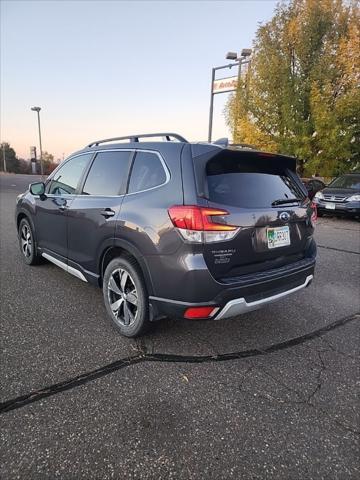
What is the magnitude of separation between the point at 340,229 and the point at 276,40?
32.8 ft

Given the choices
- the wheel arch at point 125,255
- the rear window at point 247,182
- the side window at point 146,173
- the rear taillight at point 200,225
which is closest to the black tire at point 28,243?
the wheel arch at point 125,255

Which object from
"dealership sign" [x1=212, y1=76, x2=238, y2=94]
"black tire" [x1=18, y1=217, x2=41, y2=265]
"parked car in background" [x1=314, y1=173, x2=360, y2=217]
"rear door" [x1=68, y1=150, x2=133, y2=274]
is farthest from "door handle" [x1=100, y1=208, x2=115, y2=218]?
"dealership sign" [x1=212, y1=76, x2=238, y2=94]

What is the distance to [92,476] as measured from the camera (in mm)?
1788

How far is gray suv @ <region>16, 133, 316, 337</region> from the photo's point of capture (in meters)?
2.58

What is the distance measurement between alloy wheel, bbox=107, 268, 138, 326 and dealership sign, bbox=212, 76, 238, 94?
15.9m

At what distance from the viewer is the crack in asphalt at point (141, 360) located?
2.31m

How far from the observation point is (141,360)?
2.83 m

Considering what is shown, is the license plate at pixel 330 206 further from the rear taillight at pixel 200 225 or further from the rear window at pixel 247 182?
the rear taillight at pixel 200 225

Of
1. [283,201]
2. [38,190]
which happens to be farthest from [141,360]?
[38,190]

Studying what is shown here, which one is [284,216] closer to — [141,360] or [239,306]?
[239,306]

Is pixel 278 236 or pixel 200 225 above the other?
pixel 200 225

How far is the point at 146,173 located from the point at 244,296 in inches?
51.9

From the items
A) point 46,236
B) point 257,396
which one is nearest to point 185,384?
point 257,396

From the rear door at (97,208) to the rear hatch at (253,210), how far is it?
A: 0.96 m
